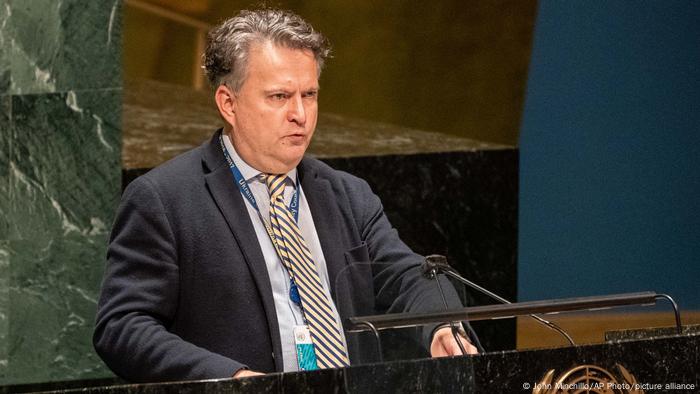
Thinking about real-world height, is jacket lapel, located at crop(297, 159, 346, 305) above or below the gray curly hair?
below

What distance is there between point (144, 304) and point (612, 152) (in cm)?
337

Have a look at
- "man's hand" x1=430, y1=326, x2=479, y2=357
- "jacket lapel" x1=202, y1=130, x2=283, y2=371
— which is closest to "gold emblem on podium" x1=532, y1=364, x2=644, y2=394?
"man's hand" x1=430, y1=326, x2=479, y2=357

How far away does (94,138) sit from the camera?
201 inches

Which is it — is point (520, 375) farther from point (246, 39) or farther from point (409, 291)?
point (246, 39)

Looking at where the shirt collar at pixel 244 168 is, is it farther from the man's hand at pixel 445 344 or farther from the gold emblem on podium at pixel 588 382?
the gold emblem on podium at pixel 588 382

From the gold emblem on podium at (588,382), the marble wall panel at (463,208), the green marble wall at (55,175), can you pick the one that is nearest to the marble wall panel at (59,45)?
the green marble wall at (55,175)

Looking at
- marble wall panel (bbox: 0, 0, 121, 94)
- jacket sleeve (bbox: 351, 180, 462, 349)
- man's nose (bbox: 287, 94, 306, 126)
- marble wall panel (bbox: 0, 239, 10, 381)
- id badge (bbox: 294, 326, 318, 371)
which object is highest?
marble wall panel (bbox: 0, 0, 121, 94)

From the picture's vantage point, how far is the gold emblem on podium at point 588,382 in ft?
8.36

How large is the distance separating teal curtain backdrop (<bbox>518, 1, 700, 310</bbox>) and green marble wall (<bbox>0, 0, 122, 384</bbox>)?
181cm

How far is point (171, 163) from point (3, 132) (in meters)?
2.04

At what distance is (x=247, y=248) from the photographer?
3043mm

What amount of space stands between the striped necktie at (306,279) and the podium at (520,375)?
0.95 ft

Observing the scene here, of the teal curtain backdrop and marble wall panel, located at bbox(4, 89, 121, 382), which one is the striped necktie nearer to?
marble wall panel, located at bbox(4, 89, 121, 382)

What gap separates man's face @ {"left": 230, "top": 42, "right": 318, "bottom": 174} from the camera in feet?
10.1
